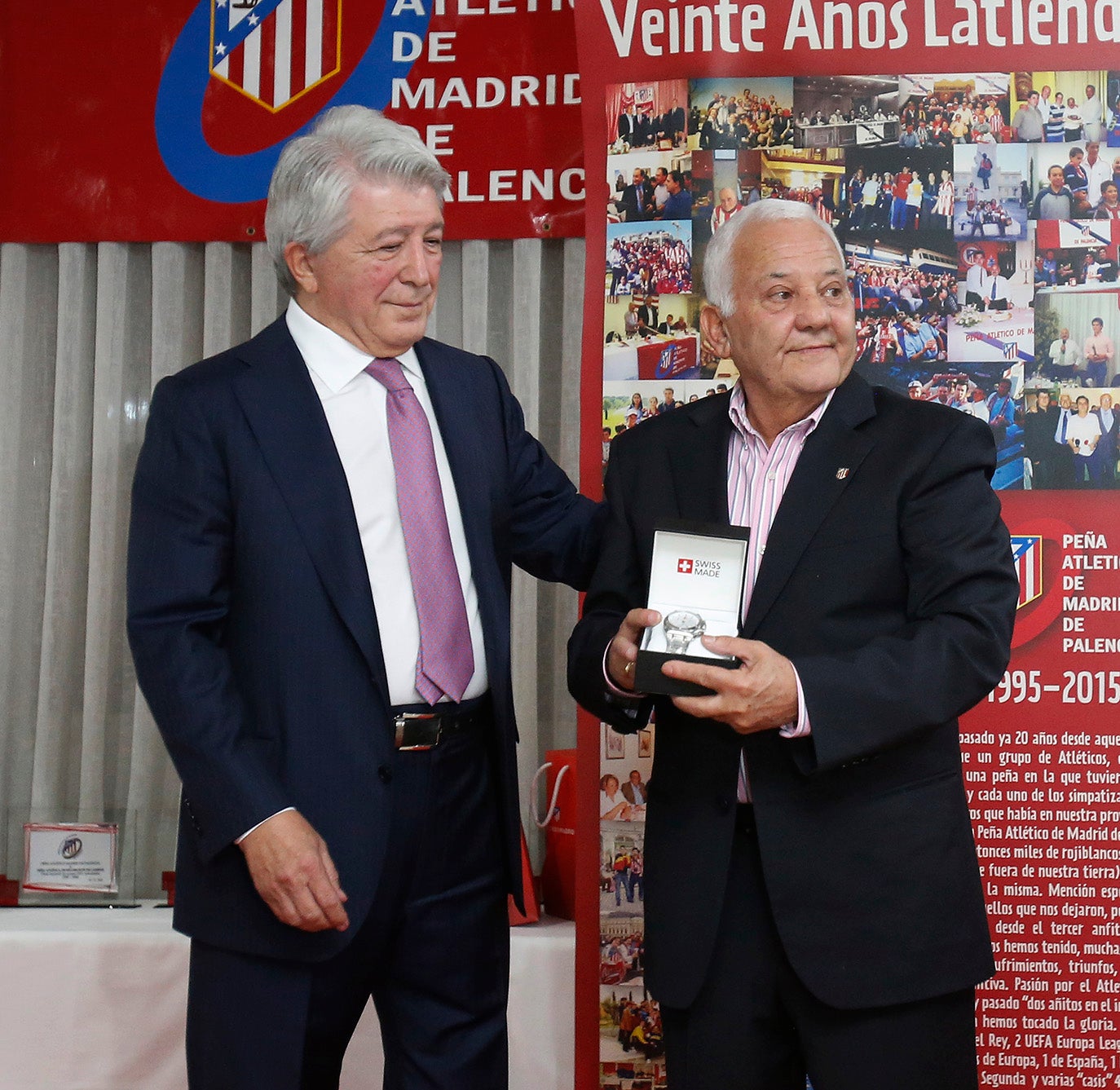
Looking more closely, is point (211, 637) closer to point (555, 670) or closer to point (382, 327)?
point (382, 327)

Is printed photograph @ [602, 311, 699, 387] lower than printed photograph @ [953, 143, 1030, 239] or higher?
lower

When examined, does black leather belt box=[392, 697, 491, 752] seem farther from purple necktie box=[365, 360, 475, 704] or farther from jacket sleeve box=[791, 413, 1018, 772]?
jacket sleeve box=[791, 413, 1018, 772]

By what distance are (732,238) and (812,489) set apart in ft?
1.57

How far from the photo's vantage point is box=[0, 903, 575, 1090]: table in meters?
3.10

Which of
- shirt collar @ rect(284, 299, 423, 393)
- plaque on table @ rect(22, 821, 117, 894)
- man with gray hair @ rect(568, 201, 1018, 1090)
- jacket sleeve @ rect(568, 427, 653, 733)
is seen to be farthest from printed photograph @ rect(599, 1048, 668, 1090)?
shirt collar @ rect(284, 299, 423, 393)

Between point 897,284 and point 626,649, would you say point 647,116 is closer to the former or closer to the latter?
point 897,284

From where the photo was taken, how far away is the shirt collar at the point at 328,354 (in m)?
2.08

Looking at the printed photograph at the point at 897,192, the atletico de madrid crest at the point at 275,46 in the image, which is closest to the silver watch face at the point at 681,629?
the printed photograph at the point at 897,192

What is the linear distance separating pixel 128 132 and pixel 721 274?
2.60 m

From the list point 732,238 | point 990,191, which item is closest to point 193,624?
point 732,238

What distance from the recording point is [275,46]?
385 centimetres

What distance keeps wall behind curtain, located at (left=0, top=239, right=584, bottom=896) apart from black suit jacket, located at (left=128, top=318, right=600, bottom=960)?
6.28ft

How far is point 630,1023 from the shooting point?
9.70 feet

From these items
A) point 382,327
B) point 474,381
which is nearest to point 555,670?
point 474,381
